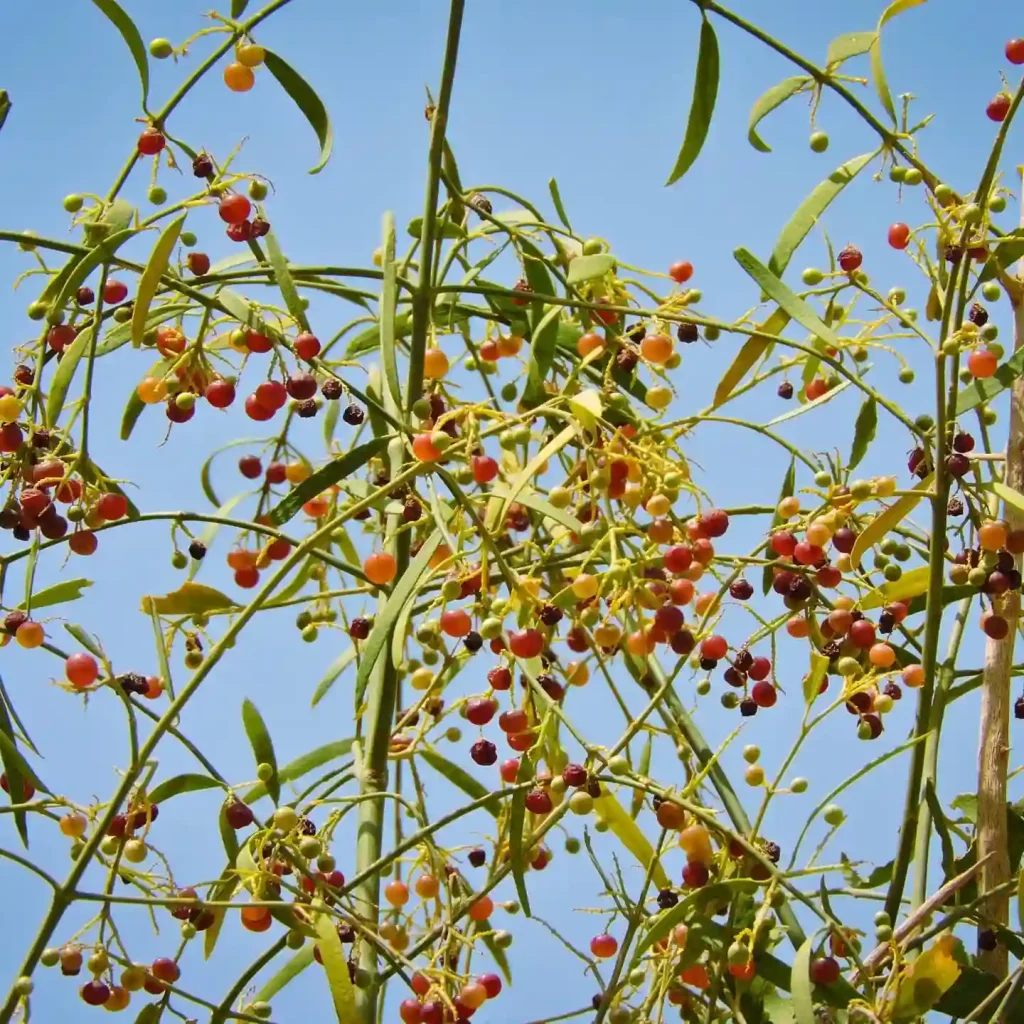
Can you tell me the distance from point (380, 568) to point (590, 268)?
251 mm

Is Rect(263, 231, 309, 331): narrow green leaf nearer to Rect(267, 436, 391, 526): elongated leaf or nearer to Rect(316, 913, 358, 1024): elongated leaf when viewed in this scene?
Rect(267, 436, 391, 526): elongated leaf

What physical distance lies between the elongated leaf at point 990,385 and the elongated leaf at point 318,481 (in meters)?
0.41

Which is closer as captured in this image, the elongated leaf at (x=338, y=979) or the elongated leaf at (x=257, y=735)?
the elongated leaf at (x=338, y=979)

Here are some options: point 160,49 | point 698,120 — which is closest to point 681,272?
point 698,120

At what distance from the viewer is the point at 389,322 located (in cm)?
96

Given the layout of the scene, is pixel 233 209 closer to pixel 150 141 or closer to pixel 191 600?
pixel 150 141

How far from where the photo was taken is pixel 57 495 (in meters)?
0.94

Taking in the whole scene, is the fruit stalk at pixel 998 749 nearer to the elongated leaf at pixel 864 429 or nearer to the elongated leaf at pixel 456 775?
the elongated leaf at pixel 864 429

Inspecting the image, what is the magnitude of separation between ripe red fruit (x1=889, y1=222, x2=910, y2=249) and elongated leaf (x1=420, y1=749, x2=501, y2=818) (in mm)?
533

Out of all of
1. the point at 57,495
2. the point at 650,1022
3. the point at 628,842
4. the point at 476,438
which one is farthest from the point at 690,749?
the point at 57,495

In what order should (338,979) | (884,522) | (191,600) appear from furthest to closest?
(191,600), (884,522), (338,979)

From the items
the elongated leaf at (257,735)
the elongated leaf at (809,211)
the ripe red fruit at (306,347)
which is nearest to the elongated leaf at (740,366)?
the elongated leaf at (809,211)

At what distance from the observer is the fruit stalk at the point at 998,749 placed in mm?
1082

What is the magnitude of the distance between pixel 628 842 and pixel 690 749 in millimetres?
84
